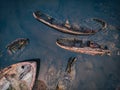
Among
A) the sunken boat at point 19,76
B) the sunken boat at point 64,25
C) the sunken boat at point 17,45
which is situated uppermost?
the sunken boat at point 64,25

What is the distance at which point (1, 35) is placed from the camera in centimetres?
390

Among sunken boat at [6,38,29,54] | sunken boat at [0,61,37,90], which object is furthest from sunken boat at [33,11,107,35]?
sunken boat at [0,61,37,90]

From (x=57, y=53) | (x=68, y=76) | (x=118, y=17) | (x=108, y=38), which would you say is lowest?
(x=68, y=76)

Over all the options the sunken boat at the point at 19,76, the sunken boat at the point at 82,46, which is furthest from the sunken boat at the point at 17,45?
the sunken boat at the point at 82,46

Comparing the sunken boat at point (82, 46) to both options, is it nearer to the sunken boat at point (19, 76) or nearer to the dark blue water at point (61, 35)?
the dark blue water at point (61, 35)

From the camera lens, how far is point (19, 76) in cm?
385

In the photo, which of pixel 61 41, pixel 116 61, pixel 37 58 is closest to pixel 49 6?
pixel 61 41

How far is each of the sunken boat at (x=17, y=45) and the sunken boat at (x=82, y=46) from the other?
0.53 metres

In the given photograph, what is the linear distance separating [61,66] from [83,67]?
0.35 meters

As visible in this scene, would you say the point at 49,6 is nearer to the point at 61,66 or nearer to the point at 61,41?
the point at 61,41

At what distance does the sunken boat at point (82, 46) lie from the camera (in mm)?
3912

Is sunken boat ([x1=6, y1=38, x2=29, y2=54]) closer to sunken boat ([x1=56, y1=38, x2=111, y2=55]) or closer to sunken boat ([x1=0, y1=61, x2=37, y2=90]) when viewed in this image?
sunken boat ([x1=0, y1=61, x2=37, y2=90])

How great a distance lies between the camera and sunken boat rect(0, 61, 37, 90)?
151 inches

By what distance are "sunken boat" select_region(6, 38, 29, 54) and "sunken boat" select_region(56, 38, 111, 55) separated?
53 centimetres
